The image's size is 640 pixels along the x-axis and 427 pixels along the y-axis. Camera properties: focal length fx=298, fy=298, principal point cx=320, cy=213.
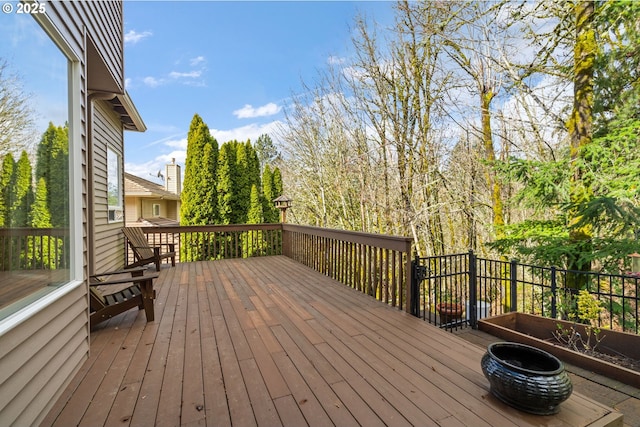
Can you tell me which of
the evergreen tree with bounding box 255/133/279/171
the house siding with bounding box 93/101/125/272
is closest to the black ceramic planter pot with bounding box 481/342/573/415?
the house siding with bounding box 93/101/125/272

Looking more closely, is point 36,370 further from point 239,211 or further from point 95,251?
point 239,211

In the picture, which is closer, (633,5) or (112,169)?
(633,5)

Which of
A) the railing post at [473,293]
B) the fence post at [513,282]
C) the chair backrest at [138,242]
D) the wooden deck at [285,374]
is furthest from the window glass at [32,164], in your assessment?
the fence post at [513,282]

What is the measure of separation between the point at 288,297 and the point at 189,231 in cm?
375

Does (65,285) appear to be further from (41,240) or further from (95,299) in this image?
(95,299)

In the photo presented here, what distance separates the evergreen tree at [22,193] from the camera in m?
1.65

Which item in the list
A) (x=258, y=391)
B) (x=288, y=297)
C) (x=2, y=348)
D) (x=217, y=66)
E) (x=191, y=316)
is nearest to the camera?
(x=2, y=348)

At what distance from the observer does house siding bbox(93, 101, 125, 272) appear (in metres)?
4.53

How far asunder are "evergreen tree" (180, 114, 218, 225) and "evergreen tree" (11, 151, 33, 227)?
6.48 meters

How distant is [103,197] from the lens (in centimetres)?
494

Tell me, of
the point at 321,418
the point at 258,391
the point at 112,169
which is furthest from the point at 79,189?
the point at 112,169

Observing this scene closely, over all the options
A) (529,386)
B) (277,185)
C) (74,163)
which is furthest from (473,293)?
(277,185)

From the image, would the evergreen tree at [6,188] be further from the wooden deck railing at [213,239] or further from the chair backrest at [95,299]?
the wooden deck railing at [213,239]

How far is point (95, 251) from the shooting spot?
430 centimetres
